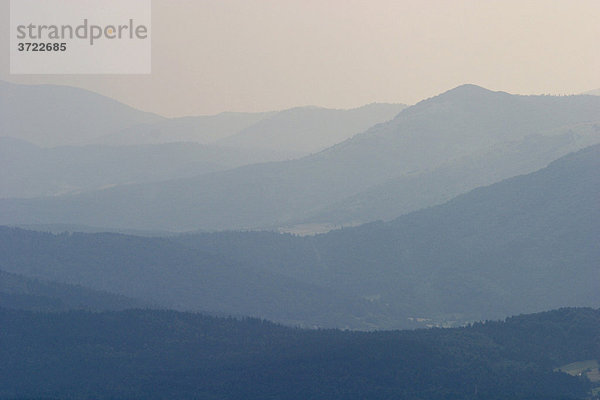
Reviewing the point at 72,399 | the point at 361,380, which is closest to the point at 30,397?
the point at 72,399

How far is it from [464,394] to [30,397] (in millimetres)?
70948

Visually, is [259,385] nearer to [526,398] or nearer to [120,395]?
[120,395]

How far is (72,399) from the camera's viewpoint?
19475cm

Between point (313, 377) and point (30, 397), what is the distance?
153ft

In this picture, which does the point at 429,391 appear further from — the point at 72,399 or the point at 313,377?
the point at 72,399

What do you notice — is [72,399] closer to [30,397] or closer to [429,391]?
[30,397]

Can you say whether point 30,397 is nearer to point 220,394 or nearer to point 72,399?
point 72,399

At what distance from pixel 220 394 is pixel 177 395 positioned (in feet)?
22.9

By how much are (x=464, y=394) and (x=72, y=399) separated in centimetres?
6270

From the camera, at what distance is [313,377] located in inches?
7864

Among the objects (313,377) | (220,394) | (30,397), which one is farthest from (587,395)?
(30,397)

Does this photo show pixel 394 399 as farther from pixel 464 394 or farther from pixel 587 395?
pixel 587 395

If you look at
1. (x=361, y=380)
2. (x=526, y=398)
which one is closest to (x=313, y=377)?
(x=361, y=380)

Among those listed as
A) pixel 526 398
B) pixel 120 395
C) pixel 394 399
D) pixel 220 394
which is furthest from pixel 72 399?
pixel 526 398
